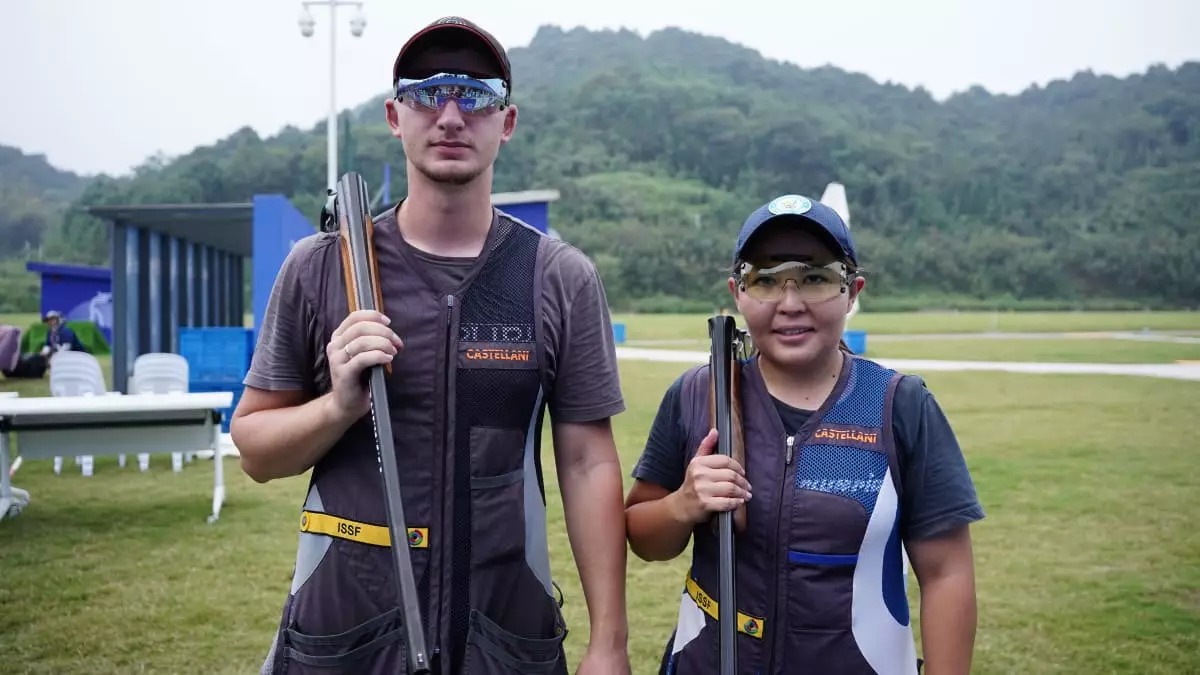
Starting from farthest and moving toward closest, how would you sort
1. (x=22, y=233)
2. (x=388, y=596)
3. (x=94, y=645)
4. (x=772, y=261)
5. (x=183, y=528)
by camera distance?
1. (x=22, y=233)
2. (x=183, y=528)
3. (x=94, y=645)
4. (x=772, y=261)
5. (x=388, y=596)

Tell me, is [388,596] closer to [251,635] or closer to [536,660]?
[536,660]

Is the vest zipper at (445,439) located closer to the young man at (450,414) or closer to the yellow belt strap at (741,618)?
the young man at (450,414)

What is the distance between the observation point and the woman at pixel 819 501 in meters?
2.51

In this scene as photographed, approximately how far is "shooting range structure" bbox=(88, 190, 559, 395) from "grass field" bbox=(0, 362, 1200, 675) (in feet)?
10.9

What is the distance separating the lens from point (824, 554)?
252cm

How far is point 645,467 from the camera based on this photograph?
280 cm

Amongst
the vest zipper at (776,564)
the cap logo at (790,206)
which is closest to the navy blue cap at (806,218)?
the cap logo at (790,206)

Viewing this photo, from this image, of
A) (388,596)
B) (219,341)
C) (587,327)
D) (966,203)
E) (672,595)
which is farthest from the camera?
(966,203)

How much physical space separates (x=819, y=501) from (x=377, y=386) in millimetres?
1111

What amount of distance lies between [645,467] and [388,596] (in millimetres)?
816

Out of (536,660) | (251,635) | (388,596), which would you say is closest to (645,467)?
(536,660)

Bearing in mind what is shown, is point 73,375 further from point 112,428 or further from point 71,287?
point 71,287

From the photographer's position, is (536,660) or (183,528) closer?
(536,660)

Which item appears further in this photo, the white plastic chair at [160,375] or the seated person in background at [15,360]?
the seated person in background at [15,360]
